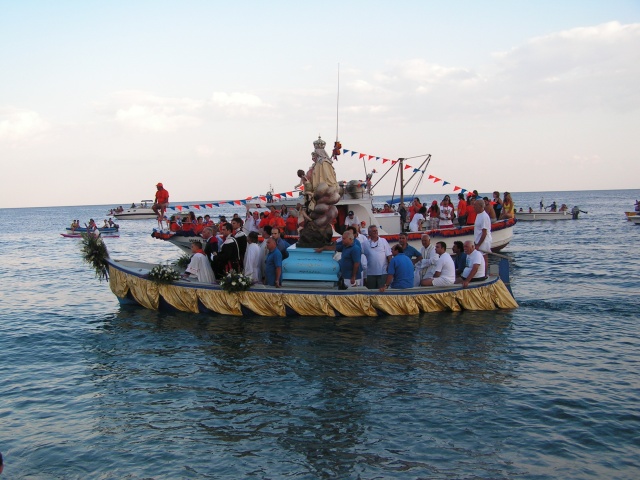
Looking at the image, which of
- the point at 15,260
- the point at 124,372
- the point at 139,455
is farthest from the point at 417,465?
the point at 15,260

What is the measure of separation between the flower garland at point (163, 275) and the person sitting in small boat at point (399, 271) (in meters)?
5.19

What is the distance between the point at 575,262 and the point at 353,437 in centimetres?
2177

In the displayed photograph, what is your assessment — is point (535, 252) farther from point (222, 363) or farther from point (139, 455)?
point (139, 455)

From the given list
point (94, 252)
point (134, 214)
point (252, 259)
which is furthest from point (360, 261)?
point (134, 214)

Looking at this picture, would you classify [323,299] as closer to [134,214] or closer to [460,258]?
[460,258]

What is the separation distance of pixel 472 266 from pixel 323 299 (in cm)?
371

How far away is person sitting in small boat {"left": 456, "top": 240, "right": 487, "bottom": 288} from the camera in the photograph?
44.6ft

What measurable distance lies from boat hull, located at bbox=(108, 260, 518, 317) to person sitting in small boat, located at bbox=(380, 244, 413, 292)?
9.5 inches

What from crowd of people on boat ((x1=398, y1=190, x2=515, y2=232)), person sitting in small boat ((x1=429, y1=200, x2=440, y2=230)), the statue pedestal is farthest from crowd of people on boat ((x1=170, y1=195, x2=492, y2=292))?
person sitting in small boat ((x1=429, y1=200, x2=440, y2=230))

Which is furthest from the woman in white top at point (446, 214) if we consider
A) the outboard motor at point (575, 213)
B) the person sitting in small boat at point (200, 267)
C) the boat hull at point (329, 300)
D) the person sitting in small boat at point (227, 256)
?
the outboard motor at point (575, 213)

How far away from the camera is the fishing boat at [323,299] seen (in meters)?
13.3

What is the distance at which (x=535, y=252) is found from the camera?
1229 inches

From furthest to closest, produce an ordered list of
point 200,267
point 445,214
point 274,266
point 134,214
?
1. point 134,214
2. point 445,214
3. point 200,267
4. point 274,266

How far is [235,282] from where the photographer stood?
13406 millimetres
